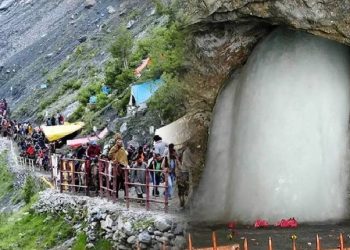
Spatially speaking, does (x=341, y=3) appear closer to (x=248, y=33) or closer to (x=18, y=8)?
(x=248, y=33)

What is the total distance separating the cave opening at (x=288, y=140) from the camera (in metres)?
13.6

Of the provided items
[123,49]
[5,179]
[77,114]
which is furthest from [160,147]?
[77,114]

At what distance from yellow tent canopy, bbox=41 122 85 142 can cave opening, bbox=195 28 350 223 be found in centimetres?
1780

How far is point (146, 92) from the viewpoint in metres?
25.4

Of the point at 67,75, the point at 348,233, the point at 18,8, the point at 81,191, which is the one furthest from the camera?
the point at 18,8

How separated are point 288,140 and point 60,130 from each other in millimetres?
19328

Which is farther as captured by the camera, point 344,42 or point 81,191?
point 81,191

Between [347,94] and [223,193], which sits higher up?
[347,94]

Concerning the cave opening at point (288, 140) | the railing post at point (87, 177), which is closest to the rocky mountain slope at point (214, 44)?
the cave opening at point (288, 140)

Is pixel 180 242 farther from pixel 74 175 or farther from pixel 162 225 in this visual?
pixel 74 175

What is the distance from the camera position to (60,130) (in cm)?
3167

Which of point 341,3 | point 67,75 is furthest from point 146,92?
point 67,75

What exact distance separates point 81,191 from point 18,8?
60.5 m

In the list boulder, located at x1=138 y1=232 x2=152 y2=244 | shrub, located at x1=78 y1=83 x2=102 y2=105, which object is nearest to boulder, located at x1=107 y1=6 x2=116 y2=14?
shrub, located at x1=78 y1=83 x2=102 y2=105
